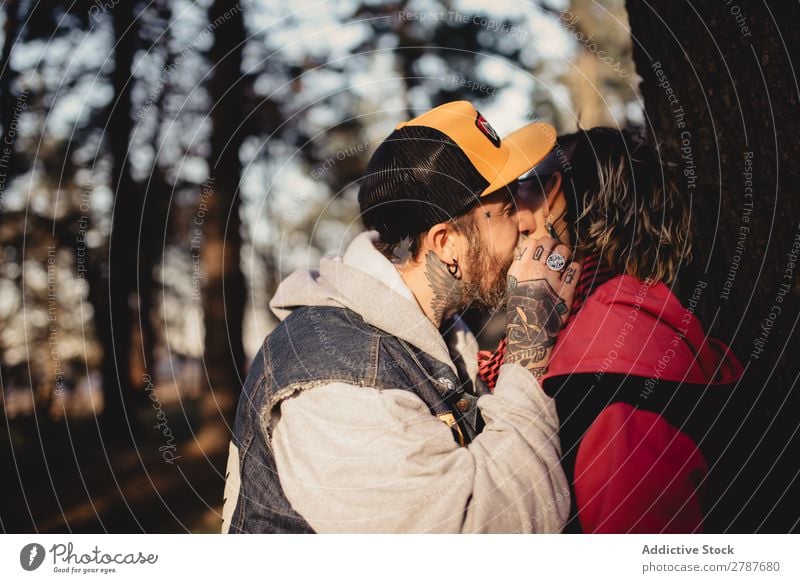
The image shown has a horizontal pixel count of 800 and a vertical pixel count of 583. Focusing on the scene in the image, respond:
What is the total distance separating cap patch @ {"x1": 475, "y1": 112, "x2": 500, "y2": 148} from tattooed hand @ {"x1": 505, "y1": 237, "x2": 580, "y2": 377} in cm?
43

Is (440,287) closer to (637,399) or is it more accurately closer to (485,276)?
(485,276)

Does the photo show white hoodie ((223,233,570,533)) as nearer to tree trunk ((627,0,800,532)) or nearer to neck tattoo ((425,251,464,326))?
neck tattoo ((425,251,464,326))

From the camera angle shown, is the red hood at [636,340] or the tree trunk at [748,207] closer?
the red hood at [636,340]

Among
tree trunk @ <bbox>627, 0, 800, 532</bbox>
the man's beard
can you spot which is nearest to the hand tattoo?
the man's beard

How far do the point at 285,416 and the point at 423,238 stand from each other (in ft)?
2.86

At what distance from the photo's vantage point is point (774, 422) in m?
2.58

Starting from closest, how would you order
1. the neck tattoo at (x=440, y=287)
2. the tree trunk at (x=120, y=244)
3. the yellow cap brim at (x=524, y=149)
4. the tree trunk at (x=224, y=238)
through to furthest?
the yellow cap brim at (x=524, y=149) < the neck tattoo at (x=440, y=287) < the tree trunk at (x=224, y=238) < the tree trunk at (x=120, y=244)

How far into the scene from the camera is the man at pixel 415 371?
1.99 meters

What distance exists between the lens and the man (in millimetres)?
1988

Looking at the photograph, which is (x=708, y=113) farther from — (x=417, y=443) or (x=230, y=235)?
(x=230, y=235)

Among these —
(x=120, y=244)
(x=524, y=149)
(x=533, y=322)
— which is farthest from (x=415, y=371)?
(x=120, y=244)

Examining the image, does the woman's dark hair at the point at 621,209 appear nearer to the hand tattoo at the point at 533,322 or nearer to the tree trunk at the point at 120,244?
the hand tattoo at the point at 533,322

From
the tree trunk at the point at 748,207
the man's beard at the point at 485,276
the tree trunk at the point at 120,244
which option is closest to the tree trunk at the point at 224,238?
the tree trunk at the point at 120,244

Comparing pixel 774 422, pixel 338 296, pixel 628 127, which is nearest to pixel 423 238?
pixel 338 296
